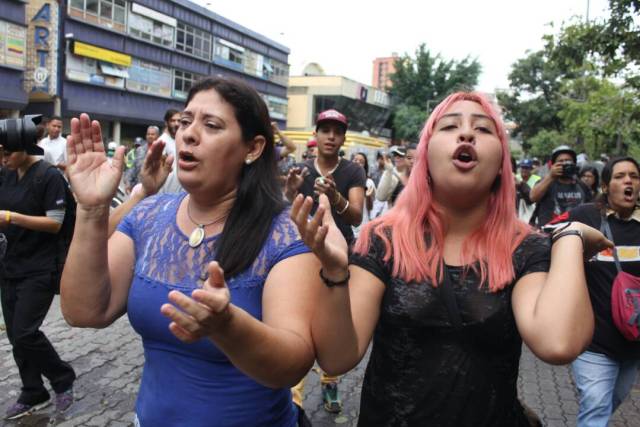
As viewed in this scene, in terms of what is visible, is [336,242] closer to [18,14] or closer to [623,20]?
[623,20]

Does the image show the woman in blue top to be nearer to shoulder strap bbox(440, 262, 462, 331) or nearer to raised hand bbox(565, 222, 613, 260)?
shoulder strap bbox(440, 262, 462, 331)

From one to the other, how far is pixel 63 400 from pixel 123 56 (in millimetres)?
31897

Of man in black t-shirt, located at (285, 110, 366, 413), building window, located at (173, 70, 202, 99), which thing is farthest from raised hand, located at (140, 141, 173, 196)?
building window, located at (173, 70, 202, 99)

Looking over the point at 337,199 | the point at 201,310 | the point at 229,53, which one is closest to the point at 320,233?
the point at 201,310

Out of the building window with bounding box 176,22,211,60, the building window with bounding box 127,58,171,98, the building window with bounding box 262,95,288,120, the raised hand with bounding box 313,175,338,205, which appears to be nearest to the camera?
the raised hand with bounding box 313,175,338,205

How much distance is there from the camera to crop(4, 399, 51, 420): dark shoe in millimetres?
4047

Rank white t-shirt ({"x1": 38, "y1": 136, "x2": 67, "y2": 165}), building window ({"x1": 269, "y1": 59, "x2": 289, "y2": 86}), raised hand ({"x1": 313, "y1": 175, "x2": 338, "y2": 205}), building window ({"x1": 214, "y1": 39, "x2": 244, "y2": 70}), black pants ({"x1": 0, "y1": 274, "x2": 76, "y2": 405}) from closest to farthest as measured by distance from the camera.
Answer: black pants ({"x1": 0, "y1": 274, "x2": 76, "y2": 405}) → raised hand ({"x1": 313, "y1": 175, "x2": 338, "y2": 205}) → white t-shirt ({"x1": 38, "y1": 136, "x2": 67, "y2": 165}) → building window ({"x1": 214, "y1": 39, "x2": 244, "y2": 70}) → building window ({"x1": 269, "y1": 59, "x2": 289, "y2": 86})

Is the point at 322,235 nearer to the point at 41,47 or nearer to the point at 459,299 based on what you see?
the point at 459,299

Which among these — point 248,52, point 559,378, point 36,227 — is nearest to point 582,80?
point 559,378

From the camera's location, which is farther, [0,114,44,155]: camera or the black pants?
the black pants

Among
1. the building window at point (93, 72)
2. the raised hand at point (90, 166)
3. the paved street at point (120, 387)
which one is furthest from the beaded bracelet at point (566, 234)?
the building window at point (93, 72)

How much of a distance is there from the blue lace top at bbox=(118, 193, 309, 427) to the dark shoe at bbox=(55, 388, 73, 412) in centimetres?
252

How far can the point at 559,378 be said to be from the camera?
5.36 meters

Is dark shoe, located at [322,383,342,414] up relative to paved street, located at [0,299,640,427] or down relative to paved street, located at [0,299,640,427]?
up
